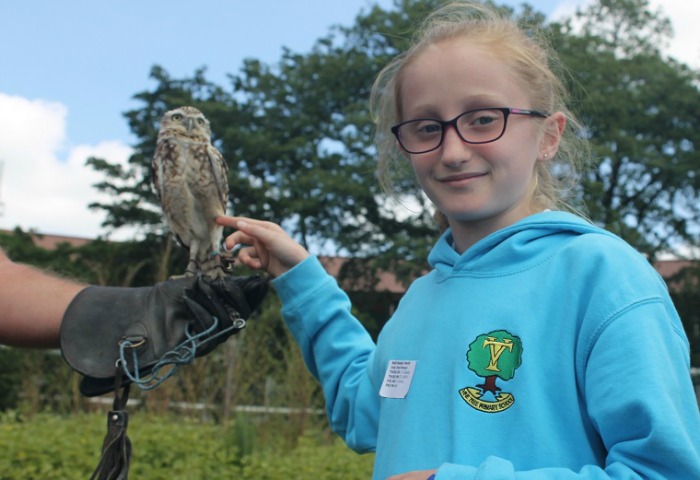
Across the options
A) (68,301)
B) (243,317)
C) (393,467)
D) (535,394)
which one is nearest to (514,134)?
→ (535,394)

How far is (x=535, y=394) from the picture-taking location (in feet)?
4.02

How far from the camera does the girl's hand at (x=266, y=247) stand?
194 centimetres

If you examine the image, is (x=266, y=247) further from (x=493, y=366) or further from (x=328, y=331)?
(x=493, y=366)

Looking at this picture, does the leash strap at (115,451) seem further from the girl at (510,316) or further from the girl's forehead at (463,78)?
the girl's forehead at (463,78)

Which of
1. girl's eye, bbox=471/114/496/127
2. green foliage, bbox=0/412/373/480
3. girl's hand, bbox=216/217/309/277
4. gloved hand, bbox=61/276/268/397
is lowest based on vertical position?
green foliage, bbox=0/412/373/480

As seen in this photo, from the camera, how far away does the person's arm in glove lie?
6.47 feet

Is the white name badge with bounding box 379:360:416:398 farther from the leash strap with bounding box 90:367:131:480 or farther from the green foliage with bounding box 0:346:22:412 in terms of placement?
the green foliage with bounding box 0:346:22:412

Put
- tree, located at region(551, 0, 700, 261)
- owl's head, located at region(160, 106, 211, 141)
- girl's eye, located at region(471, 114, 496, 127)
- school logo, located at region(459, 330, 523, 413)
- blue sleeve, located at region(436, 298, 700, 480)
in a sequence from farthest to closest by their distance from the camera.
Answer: tree, located at region(551, 0, 700, 261)
owl's head, located at region(160, 106, 211, 141)
girl's eye, located at region(471, 114, 496, 127)
school logo, located at region(459, 330, 523, 413)
blue sleeve, located at region(436, 298, 700, 480)

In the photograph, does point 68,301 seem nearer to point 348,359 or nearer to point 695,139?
point 348,359

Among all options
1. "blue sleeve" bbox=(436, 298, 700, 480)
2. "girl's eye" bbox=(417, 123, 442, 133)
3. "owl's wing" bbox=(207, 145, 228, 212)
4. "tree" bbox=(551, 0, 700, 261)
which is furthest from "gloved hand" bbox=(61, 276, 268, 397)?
"tree" bbox=(551, 0, 700, 261)

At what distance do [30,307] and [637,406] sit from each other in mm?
1545

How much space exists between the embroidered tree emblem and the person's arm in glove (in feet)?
4.02

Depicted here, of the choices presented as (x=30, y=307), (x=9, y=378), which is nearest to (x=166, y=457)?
(x=30, y=307)

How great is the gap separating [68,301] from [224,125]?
1558cm
